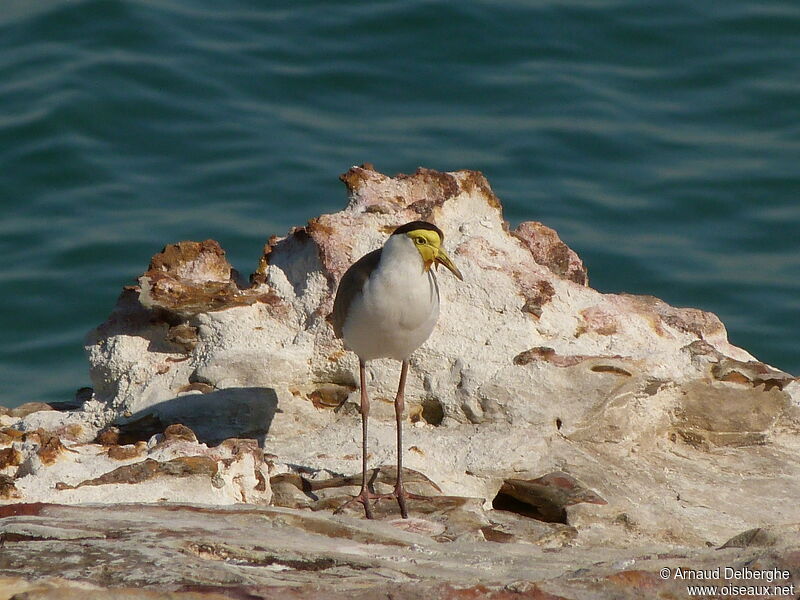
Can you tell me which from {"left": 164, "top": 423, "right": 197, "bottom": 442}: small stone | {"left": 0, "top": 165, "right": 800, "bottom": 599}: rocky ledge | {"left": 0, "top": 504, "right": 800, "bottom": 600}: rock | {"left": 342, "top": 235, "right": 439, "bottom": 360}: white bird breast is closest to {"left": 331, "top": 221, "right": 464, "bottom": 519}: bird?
{"left": 342, "top": 235, "right": 439, "bottom": 360}: white bird breast

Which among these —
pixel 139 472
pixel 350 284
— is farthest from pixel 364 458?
pixel 139 472

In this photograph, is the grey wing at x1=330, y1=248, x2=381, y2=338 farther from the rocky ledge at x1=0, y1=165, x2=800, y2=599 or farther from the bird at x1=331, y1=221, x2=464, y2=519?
the rocky ledge at x1=0, y1=165, x2=800, y2=599

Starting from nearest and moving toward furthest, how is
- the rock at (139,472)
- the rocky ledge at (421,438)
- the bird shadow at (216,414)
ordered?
the rocky ledge at (421,438)
the rock at (139,472)
the bird shadow at (216,414)

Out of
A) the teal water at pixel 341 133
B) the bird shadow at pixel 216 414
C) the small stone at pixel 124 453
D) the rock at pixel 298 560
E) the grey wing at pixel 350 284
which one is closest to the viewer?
the rock at pixel 298 560

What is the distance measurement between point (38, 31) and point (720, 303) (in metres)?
8.98

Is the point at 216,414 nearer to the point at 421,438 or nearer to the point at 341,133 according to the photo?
the point at 421,438

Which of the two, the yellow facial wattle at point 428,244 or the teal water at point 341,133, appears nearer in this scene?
the yellow facial wattle at point 428,244

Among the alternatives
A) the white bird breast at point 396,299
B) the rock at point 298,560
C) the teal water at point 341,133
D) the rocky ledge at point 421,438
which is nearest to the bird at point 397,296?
the white bird breast at point 396,299

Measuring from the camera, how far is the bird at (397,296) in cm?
556

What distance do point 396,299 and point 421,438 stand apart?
27.4 inches

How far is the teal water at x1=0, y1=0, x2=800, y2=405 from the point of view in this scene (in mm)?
12305

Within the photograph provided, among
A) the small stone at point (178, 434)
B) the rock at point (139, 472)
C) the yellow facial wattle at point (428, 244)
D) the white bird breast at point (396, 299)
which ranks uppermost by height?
the yellow facial wattle at point (428, 244)

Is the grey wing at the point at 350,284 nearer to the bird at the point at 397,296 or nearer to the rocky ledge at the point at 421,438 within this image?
the bird at the point at 397,296

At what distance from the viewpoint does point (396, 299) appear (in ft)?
18.4
